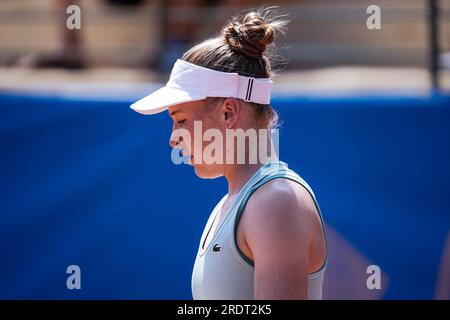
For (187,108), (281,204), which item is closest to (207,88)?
(187,108)

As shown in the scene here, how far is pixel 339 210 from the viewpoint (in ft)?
11.5

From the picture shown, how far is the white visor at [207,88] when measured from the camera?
1.92 metres

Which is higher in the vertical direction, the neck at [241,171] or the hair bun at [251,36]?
the hair bun at [251,36]

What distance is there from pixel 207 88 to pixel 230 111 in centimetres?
9

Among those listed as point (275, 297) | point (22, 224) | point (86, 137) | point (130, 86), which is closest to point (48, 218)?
point (22, 224)

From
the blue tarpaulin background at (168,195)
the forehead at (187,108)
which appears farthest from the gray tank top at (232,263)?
the blue tarpaulin background at (168,195)

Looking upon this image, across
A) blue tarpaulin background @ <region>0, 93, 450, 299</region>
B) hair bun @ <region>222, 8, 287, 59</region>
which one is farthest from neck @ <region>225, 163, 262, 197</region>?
blue tarpaulin background @ <region>0, 93, 450, 299</region>

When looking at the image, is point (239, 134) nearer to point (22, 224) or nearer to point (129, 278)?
point (129, 278)

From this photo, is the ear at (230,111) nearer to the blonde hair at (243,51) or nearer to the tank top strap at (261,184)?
the blonde hair at (243,51)

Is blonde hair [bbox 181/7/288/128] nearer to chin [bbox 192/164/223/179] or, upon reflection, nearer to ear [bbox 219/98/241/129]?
ear [bbox 219/98/241/129]

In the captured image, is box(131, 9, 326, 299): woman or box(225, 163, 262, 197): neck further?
box(225, 163, 262, 197): neck

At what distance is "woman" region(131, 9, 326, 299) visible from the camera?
5.47 feet

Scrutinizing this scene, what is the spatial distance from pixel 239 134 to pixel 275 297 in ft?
1.57

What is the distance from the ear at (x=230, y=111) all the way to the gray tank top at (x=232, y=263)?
0.15 metres
